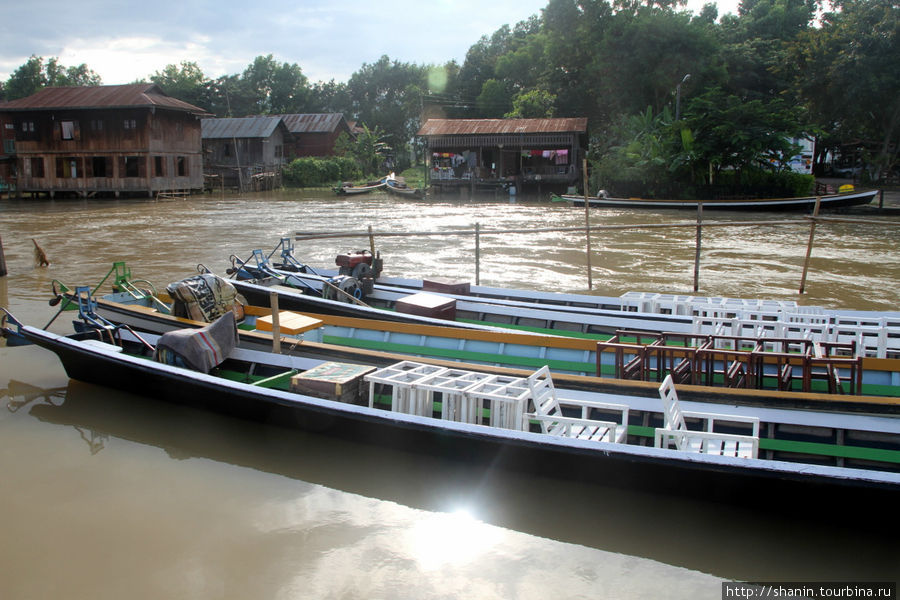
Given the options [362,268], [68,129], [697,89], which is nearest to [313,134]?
[68,129]

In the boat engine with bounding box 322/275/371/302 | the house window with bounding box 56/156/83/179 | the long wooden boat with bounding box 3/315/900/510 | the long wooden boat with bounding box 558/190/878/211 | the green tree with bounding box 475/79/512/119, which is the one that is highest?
the green tree with bounding box 475/79/512/119

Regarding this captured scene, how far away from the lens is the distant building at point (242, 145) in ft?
144

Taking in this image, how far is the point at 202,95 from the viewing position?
204ft

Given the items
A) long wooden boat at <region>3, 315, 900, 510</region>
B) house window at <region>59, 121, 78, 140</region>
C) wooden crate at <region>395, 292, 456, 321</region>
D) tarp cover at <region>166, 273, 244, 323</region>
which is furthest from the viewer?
house window at <region>59, 121, 78, 140</region>

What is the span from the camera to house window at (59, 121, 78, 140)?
3388 centimetres

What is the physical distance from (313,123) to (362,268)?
142 feet

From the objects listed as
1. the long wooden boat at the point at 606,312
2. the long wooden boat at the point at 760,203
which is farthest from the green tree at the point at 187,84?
the long wooden boat at the point at 606,312

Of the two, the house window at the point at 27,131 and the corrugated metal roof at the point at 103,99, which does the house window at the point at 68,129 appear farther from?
the house window at the point at 27,131

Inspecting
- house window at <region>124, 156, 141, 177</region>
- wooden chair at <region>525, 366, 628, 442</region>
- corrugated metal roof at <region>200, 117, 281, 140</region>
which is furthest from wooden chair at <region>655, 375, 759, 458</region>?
corrugated metal roof at <region>200, 117, 281, 140</region>

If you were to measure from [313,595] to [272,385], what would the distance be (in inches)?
103

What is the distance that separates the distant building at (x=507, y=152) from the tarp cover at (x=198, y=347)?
3009 cm

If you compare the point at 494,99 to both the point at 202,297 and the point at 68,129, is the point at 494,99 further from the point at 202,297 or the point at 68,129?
the point at 202,297

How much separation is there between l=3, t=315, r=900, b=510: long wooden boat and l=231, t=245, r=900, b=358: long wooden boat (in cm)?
169

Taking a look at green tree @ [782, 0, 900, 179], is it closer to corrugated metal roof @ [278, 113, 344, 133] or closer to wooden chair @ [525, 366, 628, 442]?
corrugated metal roof @ [278, 113, 344, 133]
